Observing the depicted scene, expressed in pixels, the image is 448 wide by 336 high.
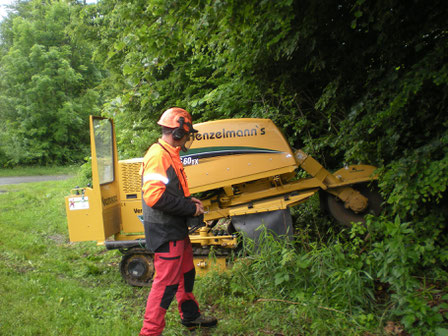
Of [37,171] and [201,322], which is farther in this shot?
[37,171]

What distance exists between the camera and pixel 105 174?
4.89 metres

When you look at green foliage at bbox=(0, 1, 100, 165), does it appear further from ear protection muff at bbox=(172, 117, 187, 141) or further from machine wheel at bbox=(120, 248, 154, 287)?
ear protection muff at bbox=(172, 117, 187, 141)

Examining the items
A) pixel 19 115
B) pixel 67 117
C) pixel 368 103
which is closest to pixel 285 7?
pixel 368 103

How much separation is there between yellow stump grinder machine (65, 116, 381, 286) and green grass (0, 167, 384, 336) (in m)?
0.42

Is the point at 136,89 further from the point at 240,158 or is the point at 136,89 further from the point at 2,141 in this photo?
the point at 2,141

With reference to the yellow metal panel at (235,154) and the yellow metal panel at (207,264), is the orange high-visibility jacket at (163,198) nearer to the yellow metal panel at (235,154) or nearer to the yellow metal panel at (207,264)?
the yellow metal panel at (235,154)

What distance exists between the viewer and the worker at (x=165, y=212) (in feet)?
10.3

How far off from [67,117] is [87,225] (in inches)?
909

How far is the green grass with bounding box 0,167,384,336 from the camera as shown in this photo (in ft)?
10.9

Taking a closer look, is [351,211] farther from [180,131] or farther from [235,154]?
[180,131]

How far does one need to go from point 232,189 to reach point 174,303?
1.48 m

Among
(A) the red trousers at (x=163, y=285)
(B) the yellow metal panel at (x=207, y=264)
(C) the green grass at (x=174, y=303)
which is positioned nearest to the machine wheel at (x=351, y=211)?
(C) the green grass at (x=174, y=303)

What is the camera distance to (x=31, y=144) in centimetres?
2558

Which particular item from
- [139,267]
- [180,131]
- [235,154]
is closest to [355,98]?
[235,154]
